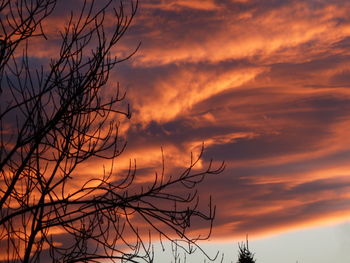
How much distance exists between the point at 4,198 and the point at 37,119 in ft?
3.13

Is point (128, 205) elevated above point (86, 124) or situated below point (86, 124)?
below

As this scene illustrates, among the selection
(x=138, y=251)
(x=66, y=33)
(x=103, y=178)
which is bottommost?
(x=138, y=251)

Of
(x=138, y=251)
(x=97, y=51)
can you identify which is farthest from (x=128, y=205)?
(x=97, y=51)

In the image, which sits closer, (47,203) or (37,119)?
Result: (47,203)

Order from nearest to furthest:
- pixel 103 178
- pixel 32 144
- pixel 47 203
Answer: pixel 47 203
pixel 32 144
pixel 103 178

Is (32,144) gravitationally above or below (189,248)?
above

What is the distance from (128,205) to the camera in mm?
6852

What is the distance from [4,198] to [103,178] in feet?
4.13

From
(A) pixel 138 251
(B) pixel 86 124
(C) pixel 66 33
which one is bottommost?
(A) pixel 138 251

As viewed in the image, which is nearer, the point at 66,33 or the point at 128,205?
the point at 128,205

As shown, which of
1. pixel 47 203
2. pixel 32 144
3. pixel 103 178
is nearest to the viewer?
pixel 47 203

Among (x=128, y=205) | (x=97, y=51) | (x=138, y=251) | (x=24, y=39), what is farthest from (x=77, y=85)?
(x=138, y=251)

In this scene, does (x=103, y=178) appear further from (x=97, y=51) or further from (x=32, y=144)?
(x=97, y=51)

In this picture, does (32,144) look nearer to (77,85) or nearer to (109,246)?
(77,85)
